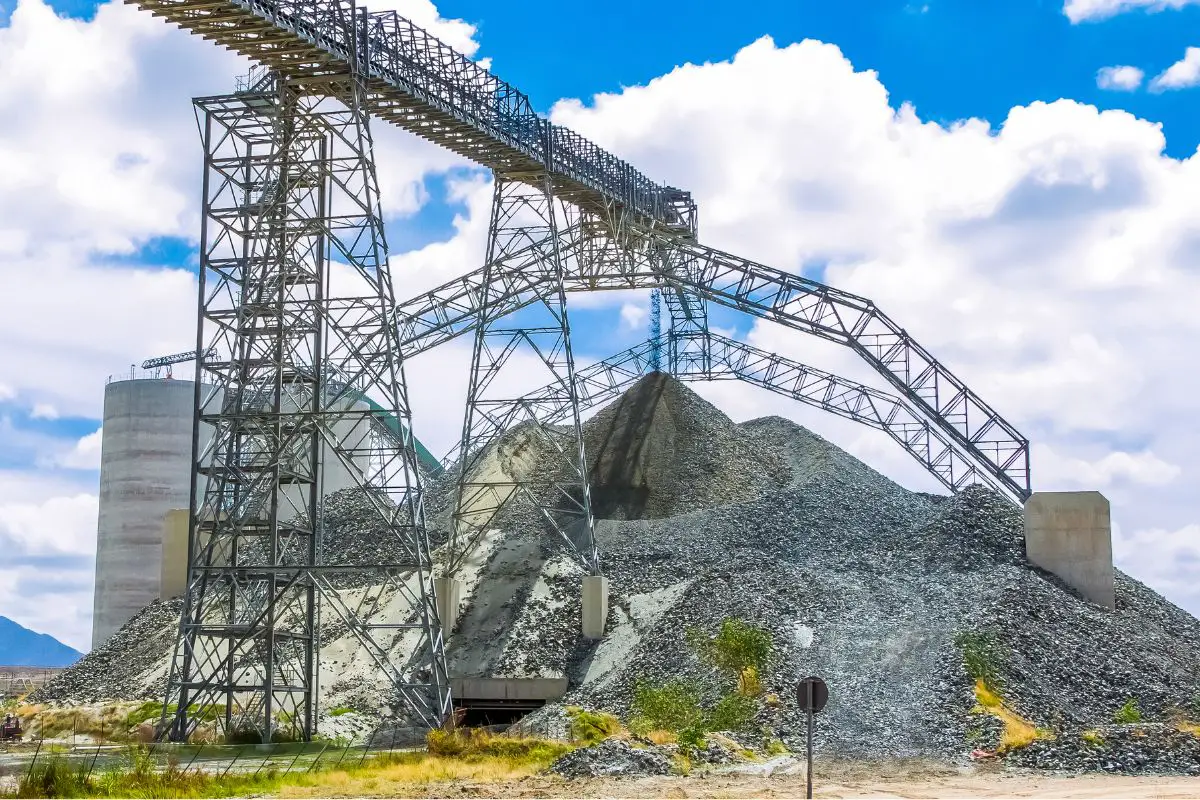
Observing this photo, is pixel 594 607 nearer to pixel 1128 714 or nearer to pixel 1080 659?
pixel 1080 659

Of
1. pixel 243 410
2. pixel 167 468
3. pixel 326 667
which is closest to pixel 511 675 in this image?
pixel 326 667

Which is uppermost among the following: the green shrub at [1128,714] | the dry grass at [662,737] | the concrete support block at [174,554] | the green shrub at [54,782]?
the concrete support block at [174,554]

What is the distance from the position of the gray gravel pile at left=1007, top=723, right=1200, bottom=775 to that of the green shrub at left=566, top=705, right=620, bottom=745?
7383mm

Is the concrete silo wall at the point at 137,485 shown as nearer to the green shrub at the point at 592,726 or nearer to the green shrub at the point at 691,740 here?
the green shrub at the point at 592,726

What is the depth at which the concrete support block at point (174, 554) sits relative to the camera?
4191 cm

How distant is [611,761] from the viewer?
24031mm

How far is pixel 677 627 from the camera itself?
111 feet

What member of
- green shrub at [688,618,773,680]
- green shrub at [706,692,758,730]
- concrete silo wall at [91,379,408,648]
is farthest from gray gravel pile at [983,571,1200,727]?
concrete silo wall at [91,379,408,648]

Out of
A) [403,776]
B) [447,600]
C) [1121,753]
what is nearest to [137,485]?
[447,600]

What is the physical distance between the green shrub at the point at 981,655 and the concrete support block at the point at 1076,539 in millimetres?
7484

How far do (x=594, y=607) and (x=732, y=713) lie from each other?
869cm

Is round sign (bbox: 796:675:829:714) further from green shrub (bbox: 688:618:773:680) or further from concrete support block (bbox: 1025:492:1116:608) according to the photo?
concrete support block (bbox: 1025:492:1116:608)

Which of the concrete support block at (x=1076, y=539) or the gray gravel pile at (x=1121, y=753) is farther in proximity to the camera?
the concrete support block at (x=1076, y=539)

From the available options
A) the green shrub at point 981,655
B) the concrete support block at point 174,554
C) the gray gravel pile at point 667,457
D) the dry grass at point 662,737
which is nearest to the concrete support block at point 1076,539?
the green shrub at point 981,655
